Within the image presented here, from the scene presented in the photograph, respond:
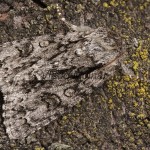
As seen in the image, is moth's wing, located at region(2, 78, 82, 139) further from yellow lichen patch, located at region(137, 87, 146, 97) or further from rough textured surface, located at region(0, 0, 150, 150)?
yellow lichen patch, located at region(137, 87, 146, 97)

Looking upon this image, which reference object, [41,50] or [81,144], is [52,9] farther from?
[81,144]

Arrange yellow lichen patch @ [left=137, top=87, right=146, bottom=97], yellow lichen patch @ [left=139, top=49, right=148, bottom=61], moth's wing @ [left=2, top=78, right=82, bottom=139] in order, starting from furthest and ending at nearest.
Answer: yellow lichen patch @ [left=139, top=49, right=148, bottom=61]
yellow lichen patch @ [left=137, top=87, right=146, bottom=97]
moth's wing @ [left=2, top=78, right=82, bottom=139]

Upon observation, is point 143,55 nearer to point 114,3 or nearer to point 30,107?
point 114,3

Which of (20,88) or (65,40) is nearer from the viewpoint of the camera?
(20,88)

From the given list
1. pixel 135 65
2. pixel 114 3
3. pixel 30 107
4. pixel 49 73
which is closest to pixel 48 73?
pixel 49 73

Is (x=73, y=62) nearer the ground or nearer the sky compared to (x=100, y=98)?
nearer the sky

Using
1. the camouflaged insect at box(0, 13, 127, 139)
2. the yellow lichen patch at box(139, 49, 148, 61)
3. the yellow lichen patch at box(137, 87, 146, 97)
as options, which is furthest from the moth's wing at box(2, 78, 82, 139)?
the yellow lichen patch at box(139, 49, 148, 61)

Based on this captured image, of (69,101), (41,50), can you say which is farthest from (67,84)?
(41,50)
